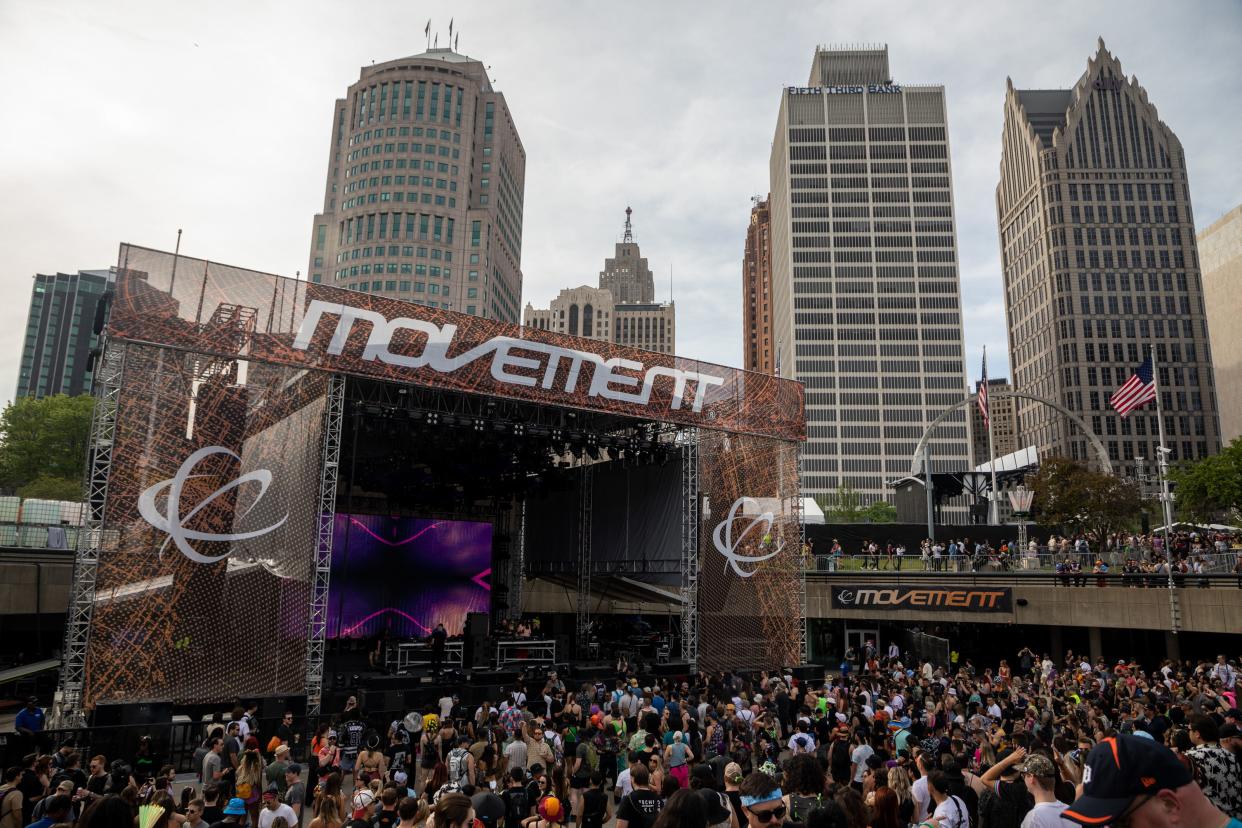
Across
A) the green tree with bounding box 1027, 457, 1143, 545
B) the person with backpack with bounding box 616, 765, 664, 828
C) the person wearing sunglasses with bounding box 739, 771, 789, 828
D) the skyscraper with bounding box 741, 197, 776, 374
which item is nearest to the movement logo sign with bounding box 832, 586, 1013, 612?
the green tree with bounding box 1027, 457, 1143, 545

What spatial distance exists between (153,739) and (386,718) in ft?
14.4

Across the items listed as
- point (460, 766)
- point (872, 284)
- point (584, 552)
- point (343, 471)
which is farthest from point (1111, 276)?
point (460, 766)

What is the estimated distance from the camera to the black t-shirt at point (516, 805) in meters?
9.24

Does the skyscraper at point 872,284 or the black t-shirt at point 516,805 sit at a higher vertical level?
the skyscraper at point 872,284

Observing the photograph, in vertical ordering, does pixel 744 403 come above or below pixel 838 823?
above

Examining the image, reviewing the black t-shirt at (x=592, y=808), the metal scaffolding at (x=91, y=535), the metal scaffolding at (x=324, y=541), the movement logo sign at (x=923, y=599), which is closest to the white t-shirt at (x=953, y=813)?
the black t-shirt at (x=592, y=808)

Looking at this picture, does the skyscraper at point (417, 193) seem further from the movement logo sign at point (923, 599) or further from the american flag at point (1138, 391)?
the american flag at point (1138, 391)

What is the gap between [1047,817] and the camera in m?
5.34

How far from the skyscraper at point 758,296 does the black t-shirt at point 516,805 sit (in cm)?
17166

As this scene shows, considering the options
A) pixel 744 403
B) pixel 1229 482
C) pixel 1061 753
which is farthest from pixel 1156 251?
pixel 1061 753

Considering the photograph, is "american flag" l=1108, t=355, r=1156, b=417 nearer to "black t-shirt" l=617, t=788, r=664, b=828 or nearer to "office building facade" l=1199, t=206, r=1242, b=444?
"black t-shirt" l=617, t=788, r=664, b=828

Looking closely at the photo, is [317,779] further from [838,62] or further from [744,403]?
[838,62]

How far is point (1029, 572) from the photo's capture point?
3275 centimetres

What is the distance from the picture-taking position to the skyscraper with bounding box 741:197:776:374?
599 feet
